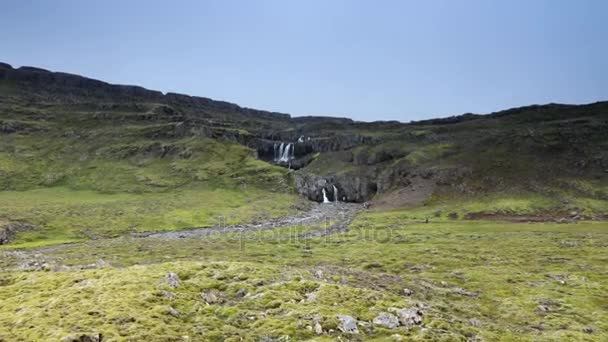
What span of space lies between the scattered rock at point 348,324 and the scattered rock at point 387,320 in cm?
154

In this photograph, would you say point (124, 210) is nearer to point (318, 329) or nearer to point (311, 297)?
Result: point (311, 297)

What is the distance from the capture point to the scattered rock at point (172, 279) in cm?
2555

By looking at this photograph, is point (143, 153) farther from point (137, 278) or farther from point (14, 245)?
point (137, 278)

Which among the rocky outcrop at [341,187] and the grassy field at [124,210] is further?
the rocky outcrop at [341,187]

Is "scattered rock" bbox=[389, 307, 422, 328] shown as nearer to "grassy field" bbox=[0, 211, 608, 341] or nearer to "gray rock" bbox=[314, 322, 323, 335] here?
"grassy field" bbox=[0, 211, 608, 341]

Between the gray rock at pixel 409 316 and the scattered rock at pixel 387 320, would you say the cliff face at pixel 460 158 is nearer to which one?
the gray rock at pixel 409 316

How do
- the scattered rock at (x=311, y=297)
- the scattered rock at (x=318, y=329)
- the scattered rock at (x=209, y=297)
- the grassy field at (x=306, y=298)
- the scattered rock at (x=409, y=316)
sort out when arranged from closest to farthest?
the grassy field at (x=306, y=298), the scattered rock at (x=318, y=329), the scattered rock at (x=409, y=316), the scattered rock at (x=209, y=297), the scattered rock at (x=311, y=297)

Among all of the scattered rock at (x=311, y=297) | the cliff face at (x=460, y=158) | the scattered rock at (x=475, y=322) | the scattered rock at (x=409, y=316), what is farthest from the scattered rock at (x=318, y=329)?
the cliff face at (x=460, y=158)

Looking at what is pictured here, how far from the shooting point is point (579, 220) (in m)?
100

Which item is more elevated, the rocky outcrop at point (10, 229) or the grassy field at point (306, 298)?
the grassy field at point (306, 298)

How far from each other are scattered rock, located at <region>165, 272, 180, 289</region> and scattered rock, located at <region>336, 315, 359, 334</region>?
10858 millimetres

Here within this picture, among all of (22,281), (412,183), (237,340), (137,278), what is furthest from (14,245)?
(412,183)

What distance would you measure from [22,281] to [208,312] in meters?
13.8

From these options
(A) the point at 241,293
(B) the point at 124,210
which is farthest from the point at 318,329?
(B) the point at 124,210
